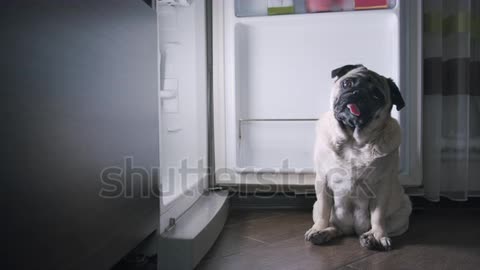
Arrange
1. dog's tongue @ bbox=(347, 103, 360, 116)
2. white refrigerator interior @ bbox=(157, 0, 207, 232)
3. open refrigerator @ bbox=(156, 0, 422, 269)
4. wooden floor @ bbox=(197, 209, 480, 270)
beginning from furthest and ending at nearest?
open refrigerator @ bbox=(156, 0, 422, 269) < white refrigerator interior @ bbox=(157, 0, 207, 232) < dog's tongue @ bbox=(347, 103, 360, 116) < wooden floor @ bbox=(197, 209, 480, 270)

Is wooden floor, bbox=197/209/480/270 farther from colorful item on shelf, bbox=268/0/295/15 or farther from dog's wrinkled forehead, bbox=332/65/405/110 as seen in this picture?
colorful item on shelf, bbox=268/0/295/15

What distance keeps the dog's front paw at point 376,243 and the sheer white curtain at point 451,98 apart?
0.55 metres

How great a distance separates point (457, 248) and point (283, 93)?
789 millimetres

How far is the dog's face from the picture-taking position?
102 centimetres

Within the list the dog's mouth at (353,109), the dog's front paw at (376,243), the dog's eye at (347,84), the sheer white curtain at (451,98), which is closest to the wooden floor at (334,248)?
the dog's front paw at (376,243)

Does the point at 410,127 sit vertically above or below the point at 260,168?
above

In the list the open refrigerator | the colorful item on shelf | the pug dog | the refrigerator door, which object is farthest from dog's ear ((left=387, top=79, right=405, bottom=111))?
the refrigerator door

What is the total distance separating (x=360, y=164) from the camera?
1064mm

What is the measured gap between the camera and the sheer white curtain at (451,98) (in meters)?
1.40

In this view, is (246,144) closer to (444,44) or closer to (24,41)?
(444,44)

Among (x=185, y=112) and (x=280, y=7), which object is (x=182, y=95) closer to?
(x=185, y=112)

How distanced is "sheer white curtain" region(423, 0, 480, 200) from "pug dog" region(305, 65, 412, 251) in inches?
16.1

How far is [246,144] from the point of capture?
1.47 meters

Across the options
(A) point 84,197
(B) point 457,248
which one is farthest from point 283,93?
(A) point 84,197
